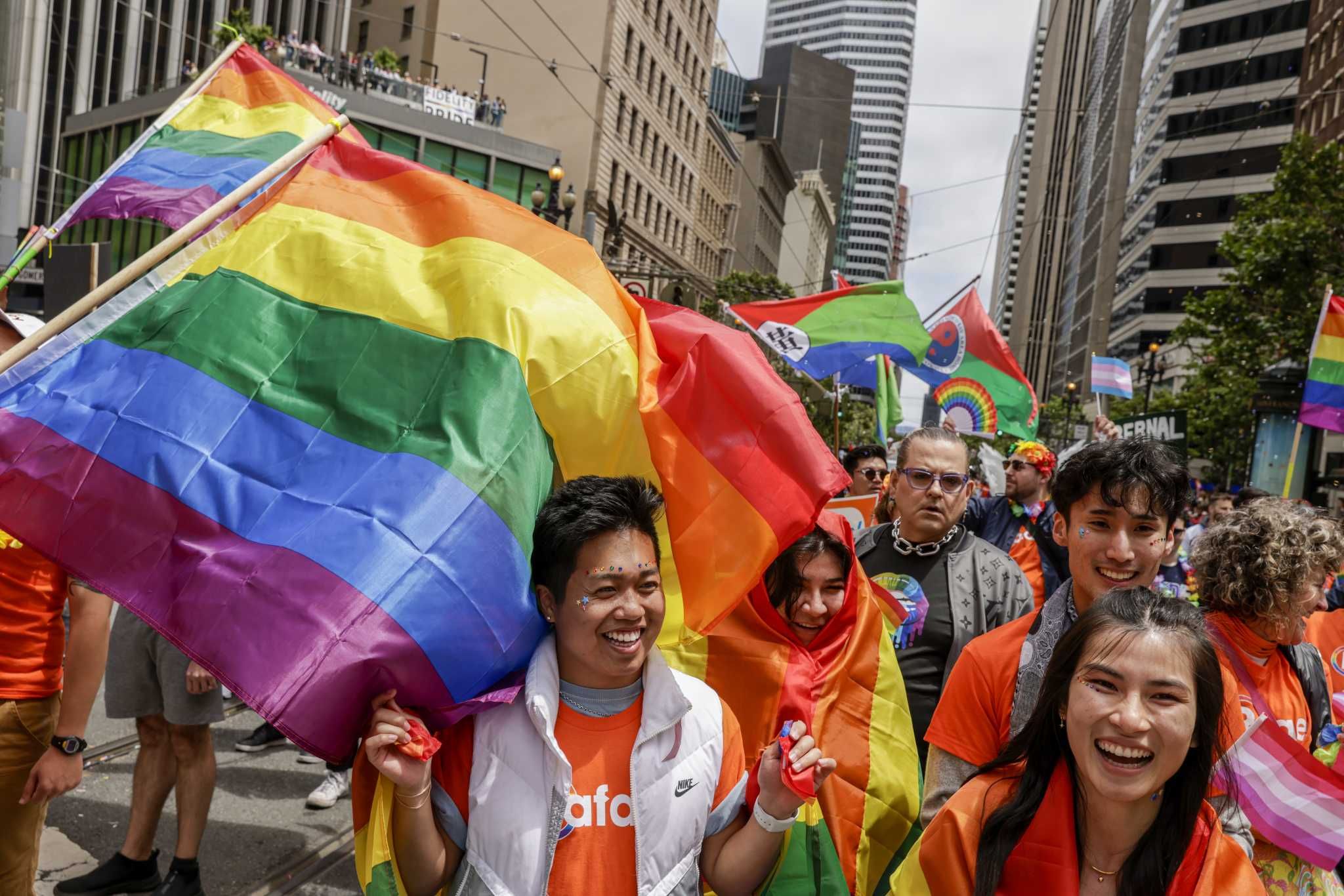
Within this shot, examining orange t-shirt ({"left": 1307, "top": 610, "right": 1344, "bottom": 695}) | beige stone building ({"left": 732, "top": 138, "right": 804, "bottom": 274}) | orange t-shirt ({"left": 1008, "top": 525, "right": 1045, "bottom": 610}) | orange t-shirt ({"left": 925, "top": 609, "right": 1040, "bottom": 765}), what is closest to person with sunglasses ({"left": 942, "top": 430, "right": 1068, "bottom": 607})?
orange t-shirt ({"left": 1008, "top": 525, "right": 1045, "bottom": 610})

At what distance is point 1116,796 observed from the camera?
2260 mm

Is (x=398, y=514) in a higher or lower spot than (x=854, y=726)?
higher

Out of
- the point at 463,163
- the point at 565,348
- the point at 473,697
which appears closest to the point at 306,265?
the point at 565,348

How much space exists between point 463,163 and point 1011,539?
110 ft

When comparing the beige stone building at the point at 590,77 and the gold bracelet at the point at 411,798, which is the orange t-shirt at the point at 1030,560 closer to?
the gold bracelet at the point at 411,798

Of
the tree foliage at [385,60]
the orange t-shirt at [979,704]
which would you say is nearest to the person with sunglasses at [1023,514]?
the orange t-shirt at [979,704]

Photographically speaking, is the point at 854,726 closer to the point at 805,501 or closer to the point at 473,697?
the point at 805,501

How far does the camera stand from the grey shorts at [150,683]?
467 centimetres

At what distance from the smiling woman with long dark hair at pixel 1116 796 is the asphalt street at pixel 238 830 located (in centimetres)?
345

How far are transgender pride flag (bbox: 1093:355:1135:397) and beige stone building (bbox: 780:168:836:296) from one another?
8677cm

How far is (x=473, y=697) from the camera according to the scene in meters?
2.53

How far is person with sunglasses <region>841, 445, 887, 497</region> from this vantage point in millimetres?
7578

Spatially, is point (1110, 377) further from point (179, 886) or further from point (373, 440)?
point (373, 440)

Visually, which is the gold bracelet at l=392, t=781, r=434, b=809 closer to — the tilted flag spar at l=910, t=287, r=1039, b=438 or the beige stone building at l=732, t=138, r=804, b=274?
the tilted flag spar at l=910, t=287, r=1039, b=438
